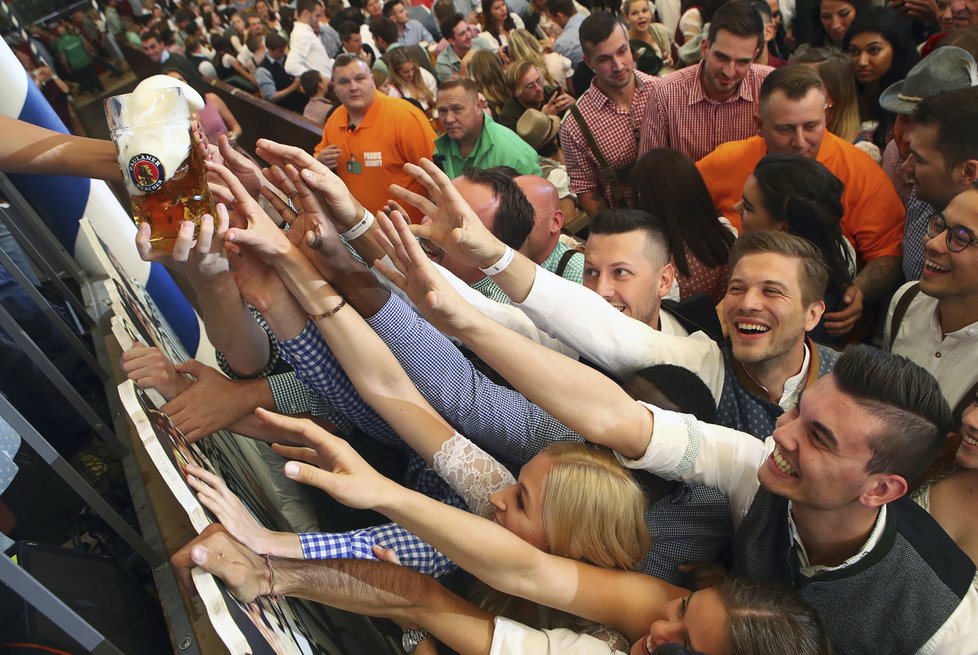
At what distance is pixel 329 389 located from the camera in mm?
1409

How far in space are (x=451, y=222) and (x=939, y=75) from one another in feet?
6.13

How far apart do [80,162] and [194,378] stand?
0.45 meters

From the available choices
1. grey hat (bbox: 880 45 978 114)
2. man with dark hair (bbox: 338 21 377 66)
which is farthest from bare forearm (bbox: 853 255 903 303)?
man with dark hair (bbox: 338 21 377 66)

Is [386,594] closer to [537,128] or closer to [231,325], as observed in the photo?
[231,325]

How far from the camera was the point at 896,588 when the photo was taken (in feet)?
3.67

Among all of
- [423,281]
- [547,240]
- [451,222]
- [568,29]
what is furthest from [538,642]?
[568,29]

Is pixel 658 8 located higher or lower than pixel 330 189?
lower

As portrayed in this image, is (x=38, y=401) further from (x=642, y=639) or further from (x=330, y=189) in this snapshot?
(x=642, y=639)

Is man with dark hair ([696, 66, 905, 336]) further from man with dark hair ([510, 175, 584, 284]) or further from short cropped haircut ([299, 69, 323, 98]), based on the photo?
short cropped haircut ([299, 69, 323, 98])

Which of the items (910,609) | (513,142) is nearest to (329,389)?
(910,609)

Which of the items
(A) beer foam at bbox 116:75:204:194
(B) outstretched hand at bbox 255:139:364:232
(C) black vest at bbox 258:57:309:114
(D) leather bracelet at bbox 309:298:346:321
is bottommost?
(C) black vest at bbox 258:57:309:114

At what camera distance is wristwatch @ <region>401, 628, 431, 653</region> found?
1243 millimetres

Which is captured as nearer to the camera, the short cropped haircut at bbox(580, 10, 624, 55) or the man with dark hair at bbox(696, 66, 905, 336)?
the man with dark hair at bbox(696, 66, 905, 336)

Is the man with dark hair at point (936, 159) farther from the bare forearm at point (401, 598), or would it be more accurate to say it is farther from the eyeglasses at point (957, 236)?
the bare forearm at point (401, 598)
